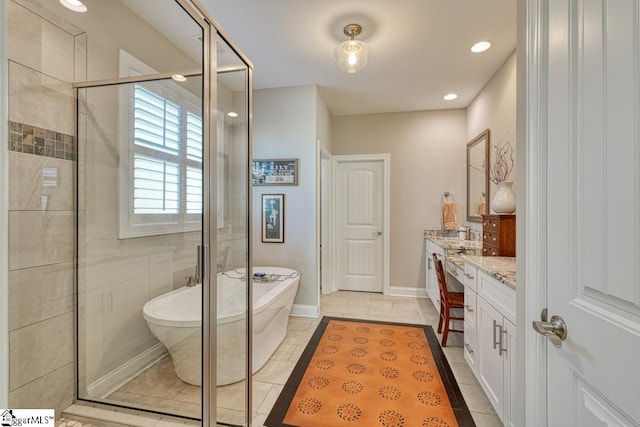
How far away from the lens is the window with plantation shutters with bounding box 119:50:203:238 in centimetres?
183

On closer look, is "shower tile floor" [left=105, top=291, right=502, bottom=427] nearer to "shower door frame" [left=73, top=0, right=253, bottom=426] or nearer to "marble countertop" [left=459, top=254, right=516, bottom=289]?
"shower door frame" [left=73, top=0, right=253, bottom=426]

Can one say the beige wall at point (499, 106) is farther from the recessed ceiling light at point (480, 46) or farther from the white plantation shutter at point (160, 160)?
the white plantation shutter at point (160, 160)

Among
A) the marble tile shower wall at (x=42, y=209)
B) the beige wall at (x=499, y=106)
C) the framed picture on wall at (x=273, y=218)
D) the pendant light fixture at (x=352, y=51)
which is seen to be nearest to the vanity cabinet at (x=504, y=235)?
the beige wall at (x=499, y=106)

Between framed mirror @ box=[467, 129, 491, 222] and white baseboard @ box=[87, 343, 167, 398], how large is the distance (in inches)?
130

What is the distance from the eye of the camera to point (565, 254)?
0.80 metres

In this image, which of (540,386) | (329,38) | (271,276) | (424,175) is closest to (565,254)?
(540,386)

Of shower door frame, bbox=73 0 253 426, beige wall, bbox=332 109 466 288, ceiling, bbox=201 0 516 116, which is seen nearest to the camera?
shower door frame, bbox=73 0 253 426

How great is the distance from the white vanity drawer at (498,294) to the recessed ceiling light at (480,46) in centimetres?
199

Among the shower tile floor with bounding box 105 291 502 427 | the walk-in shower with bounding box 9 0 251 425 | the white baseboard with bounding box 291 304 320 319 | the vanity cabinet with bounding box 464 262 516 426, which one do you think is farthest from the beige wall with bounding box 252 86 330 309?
the vanity cabinet with bounding box 464 262 516 426

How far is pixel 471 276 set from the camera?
1.97 meters

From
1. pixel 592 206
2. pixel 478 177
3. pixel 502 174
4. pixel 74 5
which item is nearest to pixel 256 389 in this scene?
pixel 592 206

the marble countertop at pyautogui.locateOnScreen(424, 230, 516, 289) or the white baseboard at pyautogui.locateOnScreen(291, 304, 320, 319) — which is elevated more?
the marble countertop at pyautogui.locateOnScreen(424, 230, 516, 289)

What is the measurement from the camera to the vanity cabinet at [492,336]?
55.0 inches

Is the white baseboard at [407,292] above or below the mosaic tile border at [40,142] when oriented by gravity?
below
